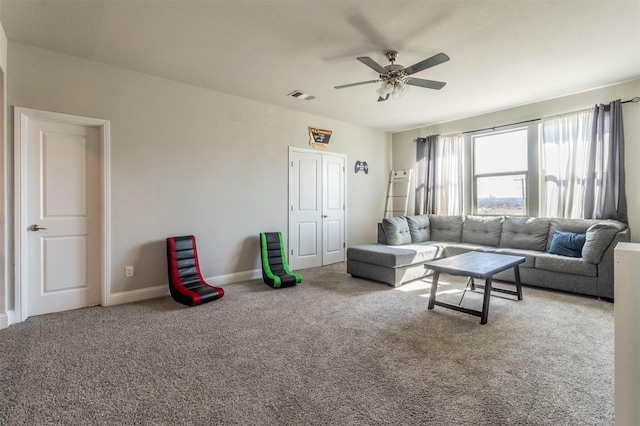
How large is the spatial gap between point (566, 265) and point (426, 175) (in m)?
2.85

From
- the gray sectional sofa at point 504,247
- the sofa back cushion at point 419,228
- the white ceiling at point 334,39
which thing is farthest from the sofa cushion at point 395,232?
the white ceiling at point 334,39

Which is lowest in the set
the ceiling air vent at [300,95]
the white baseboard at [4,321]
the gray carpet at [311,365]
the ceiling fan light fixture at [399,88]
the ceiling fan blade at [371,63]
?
the gray carpet at [311,365]

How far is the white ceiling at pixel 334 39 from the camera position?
247 centimetres

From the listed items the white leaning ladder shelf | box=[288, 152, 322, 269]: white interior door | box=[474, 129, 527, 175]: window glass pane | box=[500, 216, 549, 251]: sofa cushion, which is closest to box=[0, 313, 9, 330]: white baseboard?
box=[288, 152, 322, 269]: white interior door

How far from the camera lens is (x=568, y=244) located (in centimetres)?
404

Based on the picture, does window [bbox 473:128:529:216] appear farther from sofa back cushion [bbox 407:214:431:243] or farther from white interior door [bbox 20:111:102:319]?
white interior door [bbox 20:111:102:319]

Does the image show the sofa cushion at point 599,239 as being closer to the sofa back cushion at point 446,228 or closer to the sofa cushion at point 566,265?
the sofa cushion at point 566,265

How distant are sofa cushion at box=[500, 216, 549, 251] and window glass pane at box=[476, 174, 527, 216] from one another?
0.34m

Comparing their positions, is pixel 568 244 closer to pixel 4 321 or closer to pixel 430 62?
pixel 430 62

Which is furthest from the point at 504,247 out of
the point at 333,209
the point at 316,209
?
the point at 316,209

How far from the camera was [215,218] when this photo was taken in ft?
14.1

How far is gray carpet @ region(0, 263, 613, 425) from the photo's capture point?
5.60ft

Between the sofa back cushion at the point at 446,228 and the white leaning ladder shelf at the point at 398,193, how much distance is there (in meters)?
0.84

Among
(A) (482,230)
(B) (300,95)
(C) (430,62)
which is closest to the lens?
(C) (430,62)
